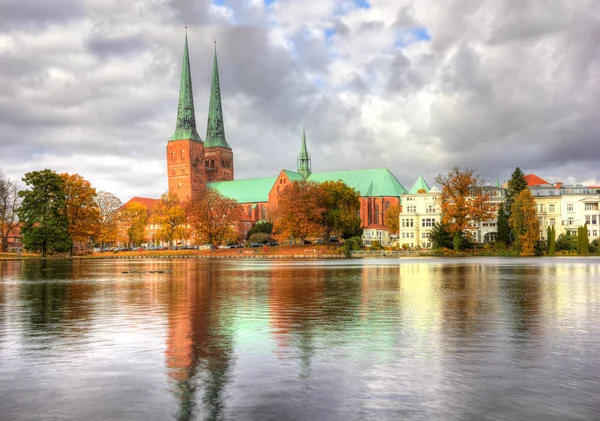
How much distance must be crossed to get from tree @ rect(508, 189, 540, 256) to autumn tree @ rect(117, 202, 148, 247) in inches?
2937

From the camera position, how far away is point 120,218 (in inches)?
4648

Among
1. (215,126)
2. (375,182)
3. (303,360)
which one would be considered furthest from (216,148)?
(303,360)

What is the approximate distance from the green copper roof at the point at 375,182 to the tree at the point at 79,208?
78768mm

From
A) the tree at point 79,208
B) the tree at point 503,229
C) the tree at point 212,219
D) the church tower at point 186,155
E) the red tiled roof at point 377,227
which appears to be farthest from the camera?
the church tower at point 186,155

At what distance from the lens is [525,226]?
272 feet

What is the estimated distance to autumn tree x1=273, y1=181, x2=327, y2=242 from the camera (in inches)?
3939

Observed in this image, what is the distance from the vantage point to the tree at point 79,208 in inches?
3393

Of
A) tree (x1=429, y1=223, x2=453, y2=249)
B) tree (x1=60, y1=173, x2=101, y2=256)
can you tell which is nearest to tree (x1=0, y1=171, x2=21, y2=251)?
tree (x1=60, y1=173, x2=101, y2=256)

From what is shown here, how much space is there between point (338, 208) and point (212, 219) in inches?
916

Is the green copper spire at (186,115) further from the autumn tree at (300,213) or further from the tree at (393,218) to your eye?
the autumn tree at (300,213)

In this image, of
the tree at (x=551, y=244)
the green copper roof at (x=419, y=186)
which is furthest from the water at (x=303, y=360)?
the green copper roof at (x=419, y=186)

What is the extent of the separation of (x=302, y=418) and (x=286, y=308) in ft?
37.1

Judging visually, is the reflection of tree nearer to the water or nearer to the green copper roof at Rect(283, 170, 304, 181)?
the water

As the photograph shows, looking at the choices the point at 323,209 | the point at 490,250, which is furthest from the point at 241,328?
the point at 323,209
